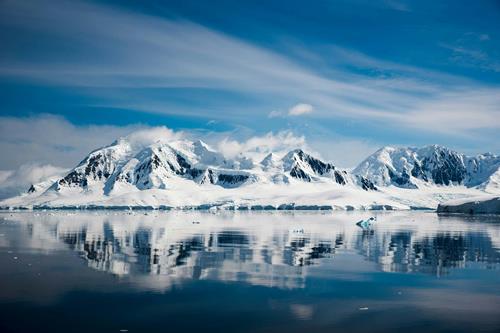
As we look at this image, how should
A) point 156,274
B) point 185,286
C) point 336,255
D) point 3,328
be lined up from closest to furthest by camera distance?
point 3,328
point 185,286
point 156,274
point 336,255

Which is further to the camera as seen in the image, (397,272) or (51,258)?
(51,258)

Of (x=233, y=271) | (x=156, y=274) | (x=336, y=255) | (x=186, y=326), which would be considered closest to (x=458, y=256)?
(x=336, y=255)

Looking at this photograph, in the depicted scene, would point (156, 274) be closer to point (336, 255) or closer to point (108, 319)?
point (108, 319)

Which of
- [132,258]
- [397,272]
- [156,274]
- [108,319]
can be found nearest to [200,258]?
[132,258]

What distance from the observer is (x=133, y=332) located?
15.4 m

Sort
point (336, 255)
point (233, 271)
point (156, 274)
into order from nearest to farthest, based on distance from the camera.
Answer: point (156, 274) < point (233, 271) < point (336, 255)

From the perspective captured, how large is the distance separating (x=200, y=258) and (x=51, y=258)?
915cm

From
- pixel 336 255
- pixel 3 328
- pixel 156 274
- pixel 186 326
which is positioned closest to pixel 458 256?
pixel 336 255

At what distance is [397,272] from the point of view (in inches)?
1124

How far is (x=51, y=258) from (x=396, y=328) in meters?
22.9

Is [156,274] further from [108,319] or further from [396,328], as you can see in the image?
[396,328]

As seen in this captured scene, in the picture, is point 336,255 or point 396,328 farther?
point 336,255

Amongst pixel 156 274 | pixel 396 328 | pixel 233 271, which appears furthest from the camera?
pixel 233 271

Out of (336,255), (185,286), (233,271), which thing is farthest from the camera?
(336,255)
